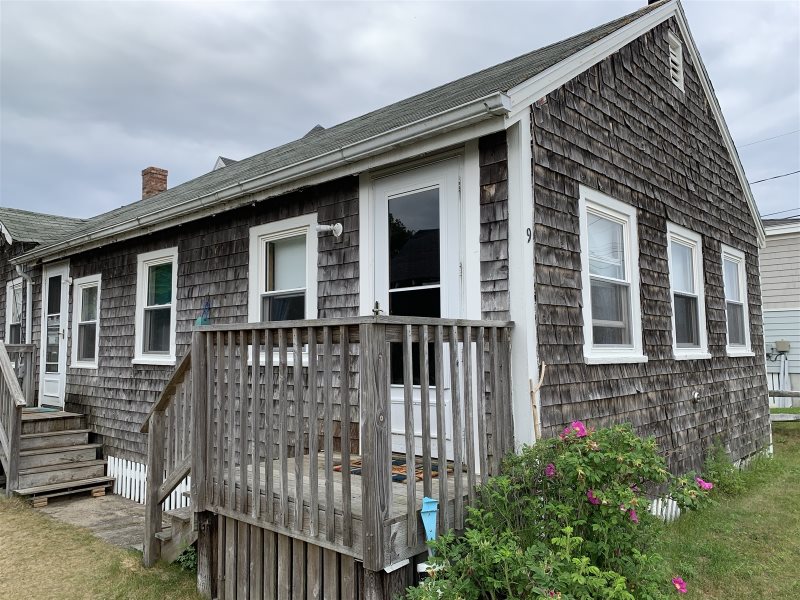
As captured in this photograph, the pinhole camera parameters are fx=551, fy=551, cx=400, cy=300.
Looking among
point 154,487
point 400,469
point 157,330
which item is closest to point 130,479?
point 157,330

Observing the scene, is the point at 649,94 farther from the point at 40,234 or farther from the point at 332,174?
the point at 40,234

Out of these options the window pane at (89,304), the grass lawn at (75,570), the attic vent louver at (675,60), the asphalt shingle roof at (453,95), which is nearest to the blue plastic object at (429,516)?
the grass lawn at (75,570)

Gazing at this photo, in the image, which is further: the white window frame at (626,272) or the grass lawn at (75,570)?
the white window frame at (626,272)

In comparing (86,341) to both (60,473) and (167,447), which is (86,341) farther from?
(167,447)

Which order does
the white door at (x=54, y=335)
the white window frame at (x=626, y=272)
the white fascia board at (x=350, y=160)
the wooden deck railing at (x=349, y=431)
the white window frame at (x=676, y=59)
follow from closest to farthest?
the wooden deck railing at (x=349, y=431) < the white fascia board at (x=350, y=160) < the white window frame at (x=626, y=272) < the white window frame at (x=676, y=59) < the white door at (x=54, y=335)

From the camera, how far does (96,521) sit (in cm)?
633

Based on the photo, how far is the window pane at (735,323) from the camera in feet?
25.0

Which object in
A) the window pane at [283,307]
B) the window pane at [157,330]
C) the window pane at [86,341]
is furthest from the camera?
the window pane at [86,341]

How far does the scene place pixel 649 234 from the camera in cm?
568

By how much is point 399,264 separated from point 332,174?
3.40ft

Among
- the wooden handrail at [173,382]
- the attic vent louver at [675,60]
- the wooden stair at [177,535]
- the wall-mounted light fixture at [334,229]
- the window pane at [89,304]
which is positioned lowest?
the wooden stair at [177,535]

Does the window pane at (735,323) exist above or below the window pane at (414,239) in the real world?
below

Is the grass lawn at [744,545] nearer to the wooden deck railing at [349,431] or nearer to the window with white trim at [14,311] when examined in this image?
the wooden deck railing at [349,431]

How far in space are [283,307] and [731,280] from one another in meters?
6.35
